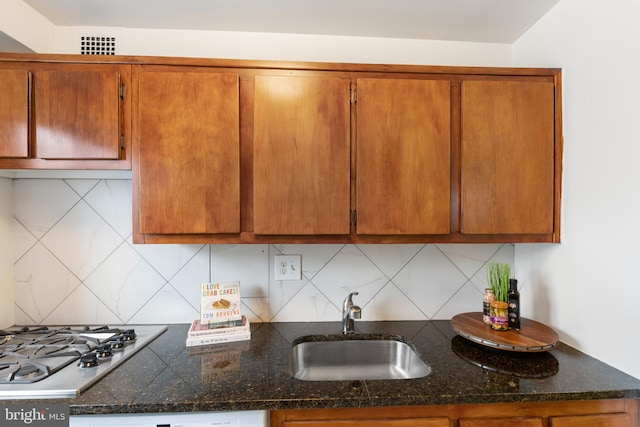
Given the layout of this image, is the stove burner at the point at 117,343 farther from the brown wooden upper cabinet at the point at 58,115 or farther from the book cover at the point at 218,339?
the brown wooden upper cabinet at the point at 58,115

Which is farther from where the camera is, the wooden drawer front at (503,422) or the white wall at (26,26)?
the white wall at (26,26)

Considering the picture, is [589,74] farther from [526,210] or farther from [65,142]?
[65,142]

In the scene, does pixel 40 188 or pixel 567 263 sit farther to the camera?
pixel 40 188

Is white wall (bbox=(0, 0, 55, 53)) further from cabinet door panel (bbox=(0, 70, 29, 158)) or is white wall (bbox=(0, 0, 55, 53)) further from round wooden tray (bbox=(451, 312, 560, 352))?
round wooden tray (bbox=(451, 312, 560, 352))

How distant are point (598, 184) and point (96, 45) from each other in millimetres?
2224

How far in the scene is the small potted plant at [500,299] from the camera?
1.21m

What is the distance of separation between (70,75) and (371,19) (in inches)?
50.2

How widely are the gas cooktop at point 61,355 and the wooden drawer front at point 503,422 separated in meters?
1.20

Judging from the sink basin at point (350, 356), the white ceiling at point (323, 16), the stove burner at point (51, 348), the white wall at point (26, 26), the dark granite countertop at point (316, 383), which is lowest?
the sink basin at point (350, 356)

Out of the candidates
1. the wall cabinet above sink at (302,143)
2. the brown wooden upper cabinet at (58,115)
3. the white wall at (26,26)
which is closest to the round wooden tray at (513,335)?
the wall cabinet above sink at (302,143)

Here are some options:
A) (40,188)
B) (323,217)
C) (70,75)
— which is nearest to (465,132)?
(323,217)

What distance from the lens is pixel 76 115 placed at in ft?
3.75

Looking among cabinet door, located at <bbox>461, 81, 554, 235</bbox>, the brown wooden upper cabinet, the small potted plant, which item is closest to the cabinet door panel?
the brown wooden upper cabinet

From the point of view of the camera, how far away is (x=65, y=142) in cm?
114
